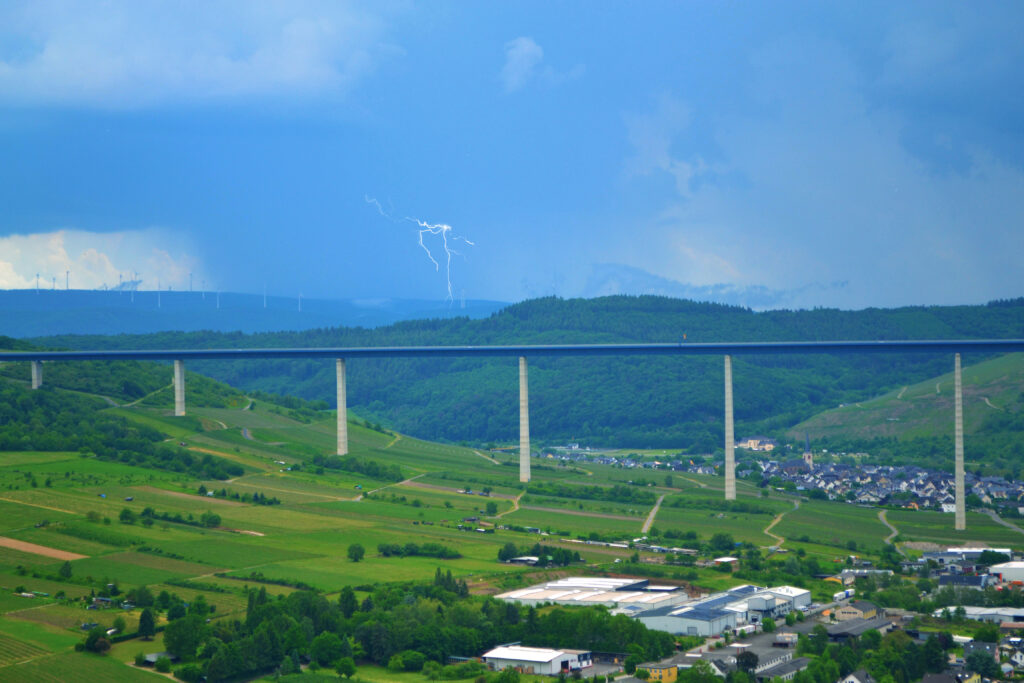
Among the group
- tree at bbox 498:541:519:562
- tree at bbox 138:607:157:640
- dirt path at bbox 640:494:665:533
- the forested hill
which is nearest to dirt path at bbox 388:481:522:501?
dirt path at bbox 640:494:665:533

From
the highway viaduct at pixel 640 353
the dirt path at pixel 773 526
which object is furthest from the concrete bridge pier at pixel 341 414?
the dirt path at pixel 773 526

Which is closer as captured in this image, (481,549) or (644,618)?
(644,618)

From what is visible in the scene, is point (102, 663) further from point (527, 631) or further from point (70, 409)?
point (70, 409)

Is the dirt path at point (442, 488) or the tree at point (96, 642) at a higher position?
the dirt path at point (442, 488)

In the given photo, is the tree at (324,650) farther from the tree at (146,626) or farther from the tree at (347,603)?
the tree at (146,626)

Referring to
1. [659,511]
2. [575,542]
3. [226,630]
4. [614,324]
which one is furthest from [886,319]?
[226,630]
